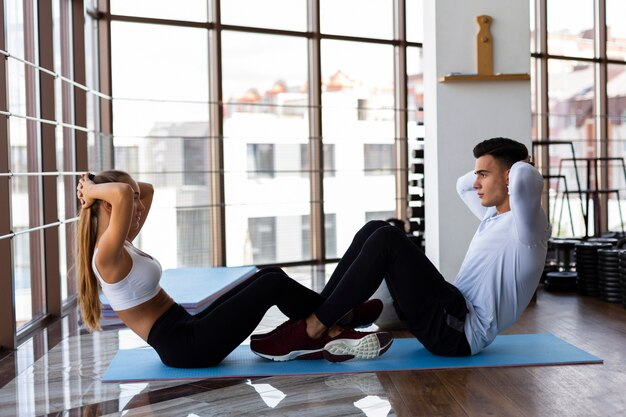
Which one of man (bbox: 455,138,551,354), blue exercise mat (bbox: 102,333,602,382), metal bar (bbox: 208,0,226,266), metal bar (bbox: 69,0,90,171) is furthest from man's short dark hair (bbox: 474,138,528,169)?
metal bar (bbox: 208,0,226,266)

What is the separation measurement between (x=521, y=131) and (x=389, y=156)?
257 centimetres

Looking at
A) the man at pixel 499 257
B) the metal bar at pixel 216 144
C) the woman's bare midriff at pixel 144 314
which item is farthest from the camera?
the metal bar at pixel 216 144

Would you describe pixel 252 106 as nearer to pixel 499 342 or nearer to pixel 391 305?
pixel 391 305

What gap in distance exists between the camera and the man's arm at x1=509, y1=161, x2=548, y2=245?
2.73m

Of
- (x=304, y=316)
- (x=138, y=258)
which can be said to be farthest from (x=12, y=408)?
(x=304, y=316)

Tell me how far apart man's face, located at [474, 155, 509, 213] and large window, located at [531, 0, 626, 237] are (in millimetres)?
4731

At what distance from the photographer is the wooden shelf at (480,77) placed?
4434 millimetres

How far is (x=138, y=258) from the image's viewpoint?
278cm

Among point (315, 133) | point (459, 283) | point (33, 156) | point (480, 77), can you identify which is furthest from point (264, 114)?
point (459, 283)

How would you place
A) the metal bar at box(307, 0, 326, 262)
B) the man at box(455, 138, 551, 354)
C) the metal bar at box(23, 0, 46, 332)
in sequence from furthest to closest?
the metal bar at box(307, 0, 326, 262) < the metal bar at box(23, 0, 46, 332) < the man at box(455, 138, 551, 354)

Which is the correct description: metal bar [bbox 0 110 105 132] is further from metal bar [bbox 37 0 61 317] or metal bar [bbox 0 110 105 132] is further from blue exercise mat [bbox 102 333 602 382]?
blue exercise mat [bbox 102 333 602 382]

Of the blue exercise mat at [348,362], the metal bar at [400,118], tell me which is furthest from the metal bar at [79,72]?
the metal bar at [400,118]

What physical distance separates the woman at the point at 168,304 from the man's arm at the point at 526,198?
0.65 metres

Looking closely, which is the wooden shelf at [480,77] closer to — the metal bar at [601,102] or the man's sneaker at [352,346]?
the man's sneaker at [352,346]
